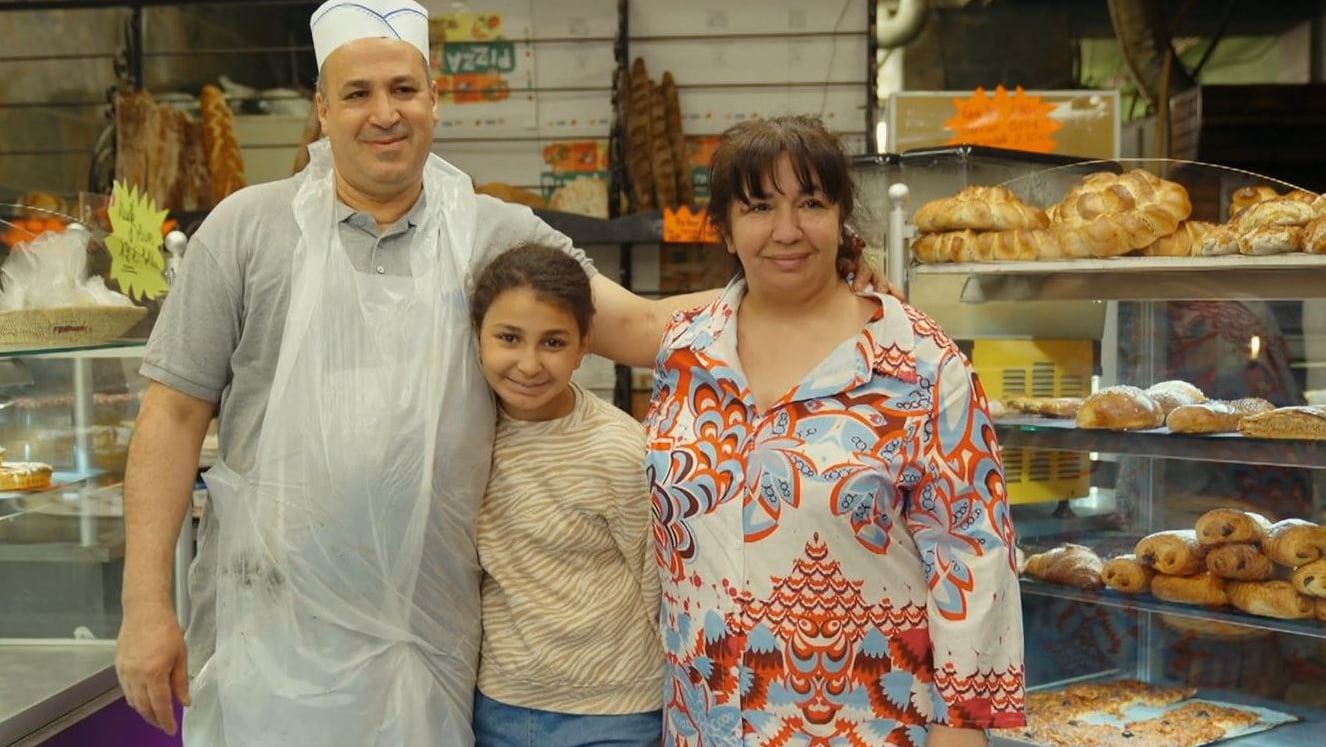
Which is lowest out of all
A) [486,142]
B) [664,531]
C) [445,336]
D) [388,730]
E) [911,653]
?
[388,730]

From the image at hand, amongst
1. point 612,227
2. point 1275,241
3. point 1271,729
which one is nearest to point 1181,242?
point 1275,241

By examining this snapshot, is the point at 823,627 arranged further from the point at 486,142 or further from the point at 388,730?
the point at 486,142

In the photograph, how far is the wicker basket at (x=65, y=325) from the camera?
2.08 meters

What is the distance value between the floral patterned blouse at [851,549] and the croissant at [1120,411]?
37.5 inches

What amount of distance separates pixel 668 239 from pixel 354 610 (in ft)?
7.21

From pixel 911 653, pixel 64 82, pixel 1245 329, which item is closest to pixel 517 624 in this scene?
pixel 911 653

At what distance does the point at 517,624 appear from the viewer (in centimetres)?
174

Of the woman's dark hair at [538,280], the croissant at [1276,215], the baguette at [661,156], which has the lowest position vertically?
the woman's dark hair at [538,280]

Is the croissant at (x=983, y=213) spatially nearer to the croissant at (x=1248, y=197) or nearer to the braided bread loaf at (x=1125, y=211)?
→ the braided bread loaf at (x=1125, y=211)

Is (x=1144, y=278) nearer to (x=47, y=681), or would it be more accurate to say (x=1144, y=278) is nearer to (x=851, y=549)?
(x=851, y=549)

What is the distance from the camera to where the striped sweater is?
1.71 meters

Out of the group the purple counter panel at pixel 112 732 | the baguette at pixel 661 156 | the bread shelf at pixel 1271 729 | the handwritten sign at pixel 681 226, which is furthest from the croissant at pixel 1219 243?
the purple counter panel at pixel 112 732

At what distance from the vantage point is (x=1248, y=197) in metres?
2.43

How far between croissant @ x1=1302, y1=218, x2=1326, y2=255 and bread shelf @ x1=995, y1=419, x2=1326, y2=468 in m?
0.33
